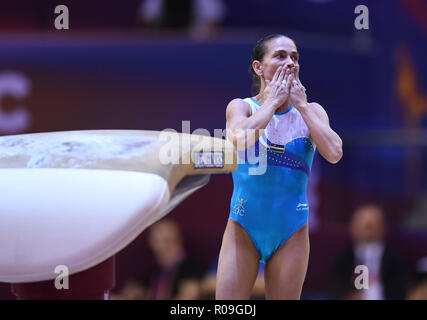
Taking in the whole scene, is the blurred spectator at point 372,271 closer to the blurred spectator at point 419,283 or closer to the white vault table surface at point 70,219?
the blurred spectator at point 419,283

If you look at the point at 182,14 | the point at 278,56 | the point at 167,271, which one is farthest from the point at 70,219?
the point at 182,14

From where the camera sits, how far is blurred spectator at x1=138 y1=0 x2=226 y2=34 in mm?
6133

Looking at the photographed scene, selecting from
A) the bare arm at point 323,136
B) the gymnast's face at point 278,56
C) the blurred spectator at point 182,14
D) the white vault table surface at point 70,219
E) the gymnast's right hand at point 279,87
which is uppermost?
the blurred spectator at point 182,14

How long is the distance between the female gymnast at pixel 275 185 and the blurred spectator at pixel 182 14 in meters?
3.44

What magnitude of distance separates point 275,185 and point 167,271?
8.99 ft

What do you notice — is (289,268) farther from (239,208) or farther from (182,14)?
(182,14)

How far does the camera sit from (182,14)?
6.15 meters

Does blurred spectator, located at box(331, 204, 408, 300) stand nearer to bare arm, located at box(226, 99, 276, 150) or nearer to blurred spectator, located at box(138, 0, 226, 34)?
blurred spectator, located at box(138, 0, 226, 34)

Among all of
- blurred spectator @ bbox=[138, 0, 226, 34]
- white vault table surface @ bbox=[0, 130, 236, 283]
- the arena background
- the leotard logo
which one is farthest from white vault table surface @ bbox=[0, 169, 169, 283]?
blurred spectator @ bbox=[138, 0, 226, 34]

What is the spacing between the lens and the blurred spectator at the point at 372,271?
4.89 metres

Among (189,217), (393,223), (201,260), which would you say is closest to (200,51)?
(189,217)

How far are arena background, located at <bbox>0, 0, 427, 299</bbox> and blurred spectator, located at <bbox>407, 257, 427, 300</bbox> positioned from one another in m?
0.10

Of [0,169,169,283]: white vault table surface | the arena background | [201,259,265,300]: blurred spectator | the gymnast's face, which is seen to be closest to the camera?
[0,169,169,283]: white vault table surface

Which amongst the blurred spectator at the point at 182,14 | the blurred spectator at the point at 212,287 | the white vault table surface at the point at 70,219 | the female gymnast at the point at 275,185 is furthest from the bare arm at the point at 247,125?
the blurred spectator at the point at 182,14
